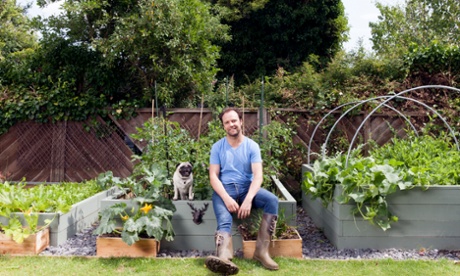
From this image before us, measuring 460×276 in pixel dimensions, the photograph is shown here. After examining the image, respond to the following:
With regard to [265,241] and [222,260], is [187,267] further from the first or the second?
[265,241]

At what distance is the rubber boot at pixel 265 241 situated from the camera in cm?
322

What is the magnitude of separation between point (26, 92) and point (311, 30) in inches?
354

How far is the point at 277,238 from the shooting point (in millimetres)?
3584

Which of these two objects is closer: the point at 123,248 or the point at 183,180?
the point at 123,248

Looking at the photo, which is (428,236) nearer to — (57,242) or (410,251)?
(410,251)

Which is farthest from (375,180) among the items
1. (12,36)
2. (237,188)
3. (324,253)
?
(12,36)

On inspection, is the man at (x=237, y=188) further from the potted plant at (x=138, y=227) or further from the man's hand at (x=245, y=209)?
the potted plant at (x=138, y=227)

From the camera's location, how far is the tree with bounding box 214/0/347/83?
1306 cm

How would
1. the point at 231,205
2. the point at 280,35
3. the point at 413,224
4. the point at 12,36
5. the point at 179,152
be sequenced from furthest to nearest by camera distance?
the point at 12,36 → the point at 280,35 → the point at 179,152 → the point at 413,224 → the point at 231,205

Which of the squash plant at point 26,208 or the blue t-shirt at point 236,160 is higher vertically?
the blue t-shirt at point 236,160

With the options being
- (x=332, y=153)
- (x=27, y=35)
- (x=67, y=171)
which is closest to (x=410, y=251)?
(x=332, y=153)

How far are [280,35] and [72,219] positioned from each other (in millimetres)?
10404

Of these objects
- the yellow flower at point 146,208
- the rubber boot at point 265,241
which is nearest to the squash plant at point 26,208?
the yellow flower at point 146,208

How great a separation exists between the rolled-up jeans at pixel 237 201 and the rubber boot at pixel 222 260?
0.28 ft
